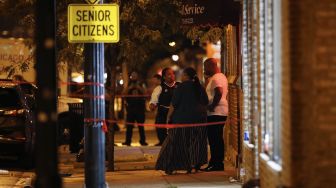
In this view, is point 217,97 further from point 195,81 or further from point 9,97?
point 9,97

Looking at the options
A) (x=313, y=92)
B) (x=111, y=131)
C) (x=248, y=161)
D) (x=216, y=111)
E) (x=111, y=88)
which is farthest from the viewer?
(x=111, y=88)

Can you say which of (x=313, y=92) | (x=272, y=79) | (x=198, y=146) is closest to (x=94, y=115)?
(x=272, y=79)

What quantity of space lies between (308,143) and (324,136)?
155 mm

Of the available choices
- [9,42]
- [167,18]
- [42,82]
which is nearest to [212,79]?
[167,18]

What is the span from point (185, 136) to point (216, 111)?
34.4 inches

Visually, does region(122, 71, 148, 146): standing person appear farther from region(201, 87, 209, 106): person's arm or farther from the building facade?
the building facade

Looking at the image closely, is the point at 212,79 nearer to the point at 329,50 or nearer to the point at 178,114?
the point at 178,114

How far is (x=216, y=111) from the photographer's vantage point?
45.8 feet

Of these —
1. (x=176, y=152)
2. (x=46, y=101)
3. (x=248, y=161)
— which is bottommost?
(x=176, y=152)

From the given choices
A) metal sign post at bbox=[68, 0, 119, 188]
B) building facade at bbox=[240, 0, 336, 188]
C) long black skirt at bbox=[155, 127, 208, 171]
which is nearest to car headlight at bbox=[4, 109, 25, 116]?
long black skirt at bbox=[155, 127, 208, 171]

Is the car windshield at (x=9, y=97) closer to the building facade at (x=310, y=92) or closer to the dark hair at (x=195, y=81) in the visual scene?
the dark hair at (x=195, y=81)

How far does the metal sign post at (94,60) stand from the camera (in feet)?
33.4

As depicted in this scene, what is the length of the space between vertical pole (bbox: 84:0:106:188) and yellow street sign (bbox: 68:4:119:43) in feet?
0.41

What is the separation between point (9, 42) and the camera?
21.7 metres
